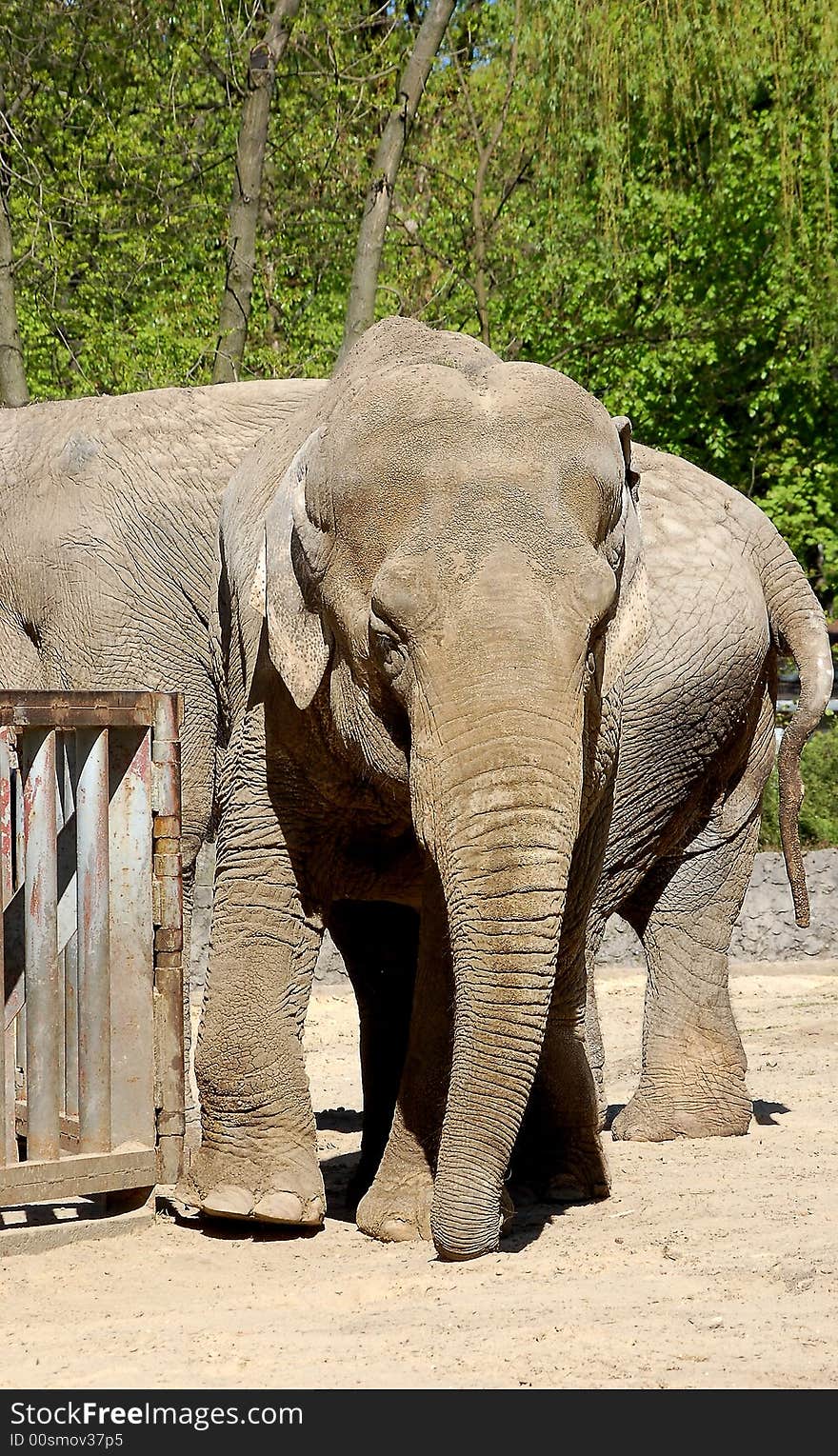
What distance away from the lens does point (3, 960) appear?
5.38 meters

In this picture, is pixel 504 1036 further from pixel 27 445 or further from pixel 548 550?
pixel 27 445

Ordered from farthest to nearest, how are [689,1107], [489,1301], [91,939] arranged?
[689,1107]
[91,939]
[489,1301]

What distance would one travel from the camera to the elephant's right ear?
5.57 m

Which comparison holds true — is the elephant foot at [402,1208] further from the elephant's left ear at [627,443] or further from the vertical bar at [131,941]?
the elephant's left ear at [627,443]

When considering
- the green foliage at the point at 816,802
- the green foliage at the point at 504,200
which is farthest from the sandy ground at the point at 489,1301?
the green foliage at the point at 504,200

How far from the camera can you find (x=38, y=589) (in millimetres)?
8203

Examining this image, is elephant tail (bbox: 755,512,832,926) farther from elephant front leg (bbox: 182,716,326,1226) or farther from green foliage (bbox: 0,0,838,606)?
green foliage (bbox: 0,0,838,606)

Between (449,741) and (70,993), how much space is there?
4.98 feet

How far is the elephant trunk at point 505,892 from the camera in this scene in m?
4.75

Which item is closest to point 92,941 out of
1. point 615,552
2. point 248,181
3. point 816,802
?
point 615,552

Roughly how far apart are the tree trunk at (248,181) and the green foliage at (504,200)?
1077 millimetres

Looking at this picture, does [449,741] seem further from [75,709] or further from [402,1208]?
[402,1208]
